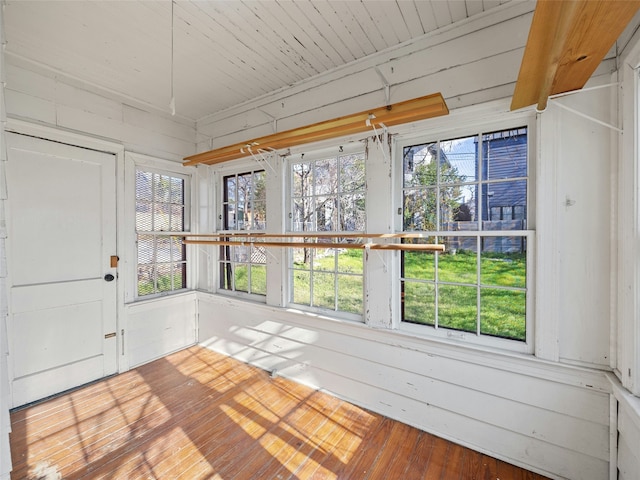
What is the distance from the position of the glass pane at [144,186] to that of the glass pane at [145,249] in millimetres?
430

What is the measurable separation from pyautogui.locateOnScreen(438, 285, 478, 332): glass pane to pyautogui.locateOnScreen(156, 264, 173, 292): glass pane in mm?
2956

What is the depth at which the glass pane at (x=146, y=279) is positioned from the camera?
3.02 metres

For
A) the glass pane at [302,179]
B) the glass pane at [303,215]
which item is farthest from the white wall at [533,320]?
the glass pane at [303,215]

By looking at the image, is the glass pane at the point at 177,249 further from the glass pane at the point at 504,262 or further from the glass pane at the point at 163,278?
the glass pane at the point at 504,262

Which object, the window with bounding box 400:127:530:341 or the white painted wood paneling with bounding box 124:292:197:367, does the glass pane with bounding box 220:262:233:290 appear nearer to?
the white painted wood paneling with bounding box 124:292:197:367

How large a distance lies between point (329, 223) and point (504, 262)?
1.36 metres

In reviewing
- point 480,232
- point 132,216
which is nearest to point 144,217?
→ point 132,216

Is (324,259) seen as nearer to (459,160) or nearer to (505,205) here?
(459,160)

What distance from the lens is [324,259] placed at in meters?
2.58

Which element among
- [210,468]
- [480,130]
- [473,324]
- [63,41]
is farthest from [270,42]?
[210,468]

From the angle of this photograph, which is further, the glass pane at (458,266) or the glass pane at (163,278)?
the glass pane at (163,278)

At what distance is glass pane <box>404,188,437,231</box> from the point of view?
203cm

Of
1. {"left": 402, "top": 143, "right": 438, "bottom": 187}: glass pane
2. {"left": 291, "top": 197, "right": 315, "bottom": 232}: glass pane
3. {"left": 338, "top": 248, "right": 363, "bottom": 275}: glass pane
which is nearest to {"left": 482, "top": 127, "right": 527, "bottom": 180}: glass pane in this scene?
{"left": 402, "top": 143, "right": 438, "bottom": 187}: glass pane

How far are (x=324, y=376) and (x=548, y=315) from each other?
67.1 inches
